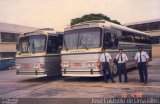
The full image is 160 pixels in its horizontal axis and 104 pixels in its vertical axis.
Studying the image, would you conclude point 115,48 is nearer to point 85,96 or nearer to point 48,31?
point 48,31

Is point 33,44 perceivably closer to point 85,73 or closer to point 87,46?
point 87,46

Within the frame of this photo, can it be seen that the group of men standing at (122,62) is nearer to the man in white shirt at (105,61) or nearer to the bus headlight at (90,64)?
the man in white shirt at (105,61)

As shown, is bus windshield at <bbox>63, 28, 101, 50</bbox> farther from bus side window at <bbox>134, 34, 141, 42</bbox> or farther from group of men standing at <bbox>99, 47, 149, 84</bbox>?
bus side window at <bbox>134, 34, 141, 42</bbox>

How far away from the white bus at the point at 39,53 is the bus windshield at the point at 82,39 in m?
1.13

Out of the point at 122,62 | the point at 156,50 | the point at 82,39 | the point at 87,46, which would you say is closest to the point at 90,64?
the point at 87,46

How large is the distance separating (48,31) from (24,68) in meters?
2.64

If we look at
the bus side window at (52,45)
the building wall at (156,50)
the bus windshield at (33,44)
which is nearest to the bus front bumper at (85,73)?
the bus side window at (52,45)

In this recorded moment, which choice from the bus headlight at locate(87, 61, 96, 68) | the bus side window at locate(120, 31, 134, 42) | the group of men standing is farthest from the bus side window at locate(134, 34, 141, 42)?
the bus headlight at locate(87, 61, 96, 68)

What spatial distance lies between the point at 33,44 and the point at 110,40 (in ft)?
15.0

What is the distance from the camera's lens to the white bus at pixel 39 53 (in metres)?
15.9

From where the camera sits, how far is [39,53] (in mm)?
15945

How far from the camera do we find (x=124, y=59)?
14312mm

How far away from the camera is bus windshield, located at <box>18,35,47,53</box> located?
16078 millimetres

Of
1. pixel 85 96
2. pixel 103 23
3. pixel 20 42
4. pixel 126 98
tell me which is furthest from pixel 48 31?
pixel 126 98
